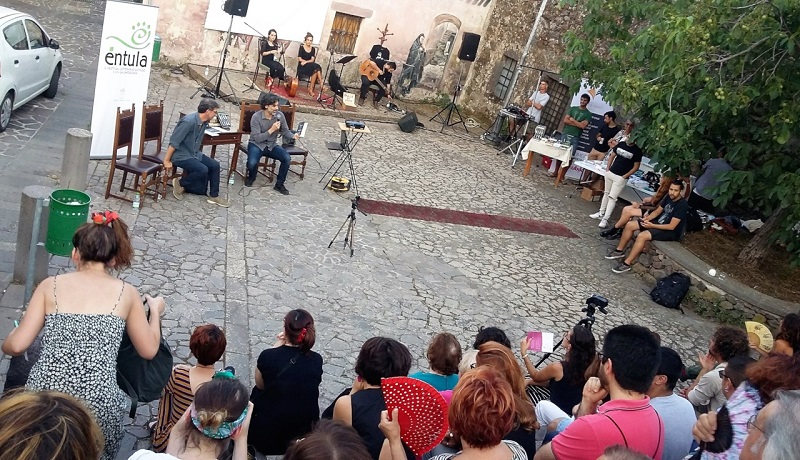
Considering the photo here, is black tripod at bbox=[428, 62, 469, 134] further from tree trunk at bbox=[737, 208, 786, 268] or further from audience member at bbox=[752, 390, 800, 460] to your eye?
audience member at bbox=[752, 390, 800, 460]

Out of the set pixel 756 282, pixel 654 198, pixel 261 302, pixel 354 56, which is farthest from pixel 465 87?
pixel 261 302

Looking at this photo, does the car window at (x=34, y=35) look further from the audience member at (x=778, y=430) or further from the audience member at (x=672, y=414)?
the audience member at (x=778, y=430)

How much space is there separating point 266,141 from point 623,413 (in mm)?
7569

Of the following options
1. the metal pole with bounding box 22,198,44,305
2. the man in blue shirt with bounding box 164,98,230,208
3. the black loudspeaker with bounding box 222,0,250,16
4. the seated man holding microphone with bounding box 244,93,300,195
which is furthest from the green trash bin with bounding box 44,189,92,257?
the black loudspeaker with bounding box 222,0,250,16

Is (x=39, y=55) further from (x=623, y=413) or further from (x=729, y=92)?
(x=623, y=413)

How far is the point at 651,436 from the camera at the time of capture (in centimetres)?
364

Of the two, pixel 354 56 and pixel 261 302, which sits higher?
pixel 354 56

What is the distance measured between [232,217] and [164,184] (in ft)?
2.90

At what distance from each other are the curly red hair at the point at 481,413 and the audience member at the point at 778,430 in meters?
0.99

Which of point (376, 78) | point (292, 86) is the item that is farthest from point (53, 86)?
point (376, 78)

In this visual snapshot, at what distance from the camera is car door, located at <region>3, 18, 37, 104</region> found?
1010cm

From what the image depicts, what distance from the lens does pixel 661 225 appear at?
1074cm

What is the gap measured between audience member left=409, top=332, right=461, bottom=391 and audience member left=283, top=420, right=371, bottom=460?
168 centimetres

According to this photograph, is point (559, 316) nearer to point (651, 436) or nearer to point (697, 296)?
point (697, 296)
